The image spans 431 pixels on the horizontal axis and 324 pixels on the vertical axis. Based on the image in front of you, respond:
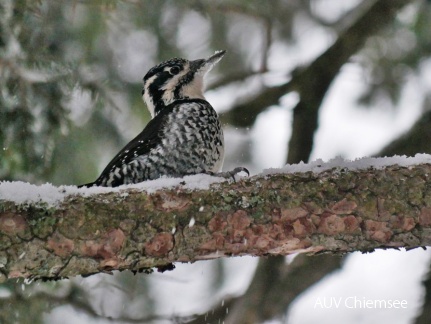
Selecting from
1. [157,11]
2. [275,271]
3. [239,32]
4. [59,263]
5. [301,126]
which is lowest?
[59,263]

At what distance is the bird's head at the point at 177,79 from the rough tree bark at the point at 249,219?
191cm

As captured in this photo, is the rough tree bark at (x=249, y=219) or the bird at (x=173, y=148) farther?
the bird at (x=173, y=148)

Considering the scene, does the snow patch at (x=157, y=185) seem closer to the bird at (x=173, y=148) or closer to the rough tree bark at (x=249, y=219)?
the rough tree bark at (x=249, y=219)

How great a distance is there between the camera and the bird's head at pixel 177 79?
15.1 ft

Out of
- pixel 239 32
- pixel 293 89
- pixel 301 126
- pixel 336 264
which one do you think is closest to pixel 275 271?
pixel 336 264

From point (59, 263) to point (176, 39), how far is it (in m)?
2.93

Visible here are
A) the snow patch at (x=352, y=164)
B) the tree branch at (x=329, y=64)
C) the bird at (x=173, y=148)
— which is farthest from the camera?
the tree branch at (x=329, y=64)

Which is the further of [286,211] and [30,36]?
[30,36]

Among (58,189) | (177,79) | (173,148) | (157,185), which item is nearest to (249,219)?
(157,185)

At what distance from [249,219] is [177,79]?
6.78ft

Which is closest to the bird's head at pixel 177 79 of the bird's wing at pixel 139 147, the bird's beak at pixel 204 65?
the bird's beak at pixel 204 65

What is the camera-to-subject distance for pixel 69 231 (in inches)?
105

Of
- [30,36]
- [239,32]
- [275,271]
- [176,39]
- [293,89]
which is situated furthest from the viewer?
[239,32]

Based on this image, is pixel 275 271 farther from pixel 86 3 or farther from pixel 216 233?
pixel 86 3
